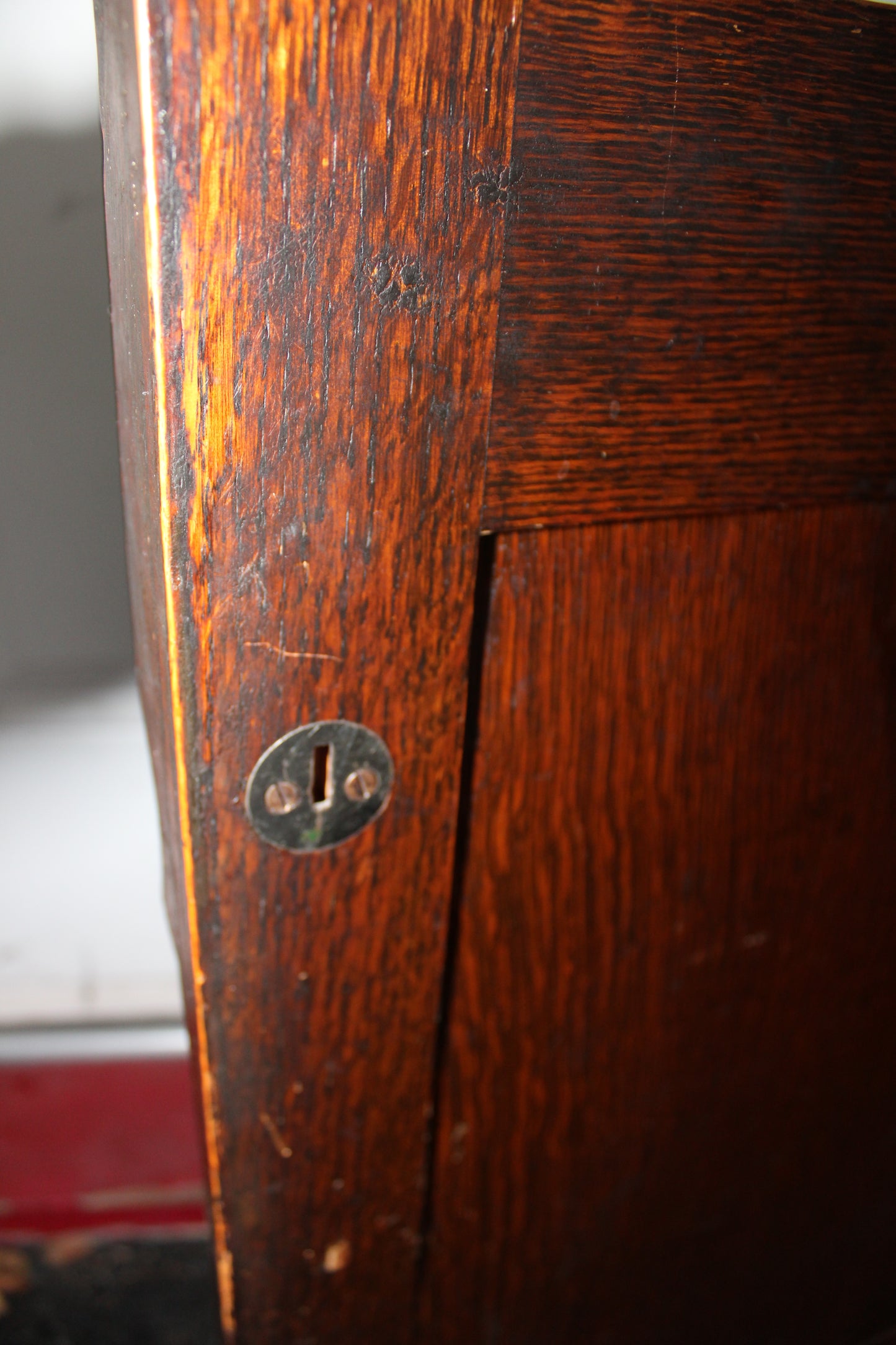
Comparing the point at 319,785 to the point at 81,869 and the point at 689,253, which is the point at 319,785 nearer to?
the point at 689,253

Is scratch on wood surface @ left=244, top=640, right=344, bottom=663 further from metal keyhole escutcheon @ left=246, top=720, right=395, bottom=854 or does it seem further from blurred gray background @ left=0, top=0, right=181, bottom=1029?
blurred gray background @ left=0, top=0, right=181, bottom=1029

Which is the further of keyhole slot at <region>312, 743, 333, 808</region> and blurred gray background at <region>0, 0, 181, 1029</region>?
blurred gray background at <region>0, 0, 181, 1029</region>

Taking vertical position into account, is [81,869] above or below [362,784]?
below

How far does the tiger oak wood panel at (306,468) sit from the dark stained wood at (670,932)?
50 millimetres

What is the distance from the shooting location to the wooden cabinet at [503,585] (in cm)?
30

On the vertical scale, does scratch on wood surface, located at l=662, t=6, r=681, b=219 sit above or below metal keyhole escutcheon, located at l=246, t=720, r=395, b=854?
above

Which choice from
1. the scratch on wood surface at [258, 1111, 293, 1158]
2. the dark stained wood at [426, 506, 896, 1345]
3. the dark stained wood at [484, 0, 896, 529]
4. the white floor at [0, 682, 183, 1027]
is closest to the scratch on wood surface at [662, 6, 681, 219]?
the dark stained wood at [484, 0, 896, 529]

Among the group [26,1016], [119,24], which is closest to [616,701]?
[119,24]

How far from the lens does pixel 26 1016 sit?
3.32ft

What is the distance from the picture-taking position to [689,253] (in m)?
0.35

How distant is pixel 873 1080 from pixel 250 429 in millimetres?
623

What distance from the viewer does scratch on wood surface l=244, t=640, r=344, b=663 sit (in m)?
0.34

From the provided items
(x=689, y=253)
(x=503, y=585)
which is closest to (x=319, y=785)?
(x=503, y=585)

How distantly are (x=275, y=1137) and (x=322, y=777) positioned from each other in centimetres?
19
